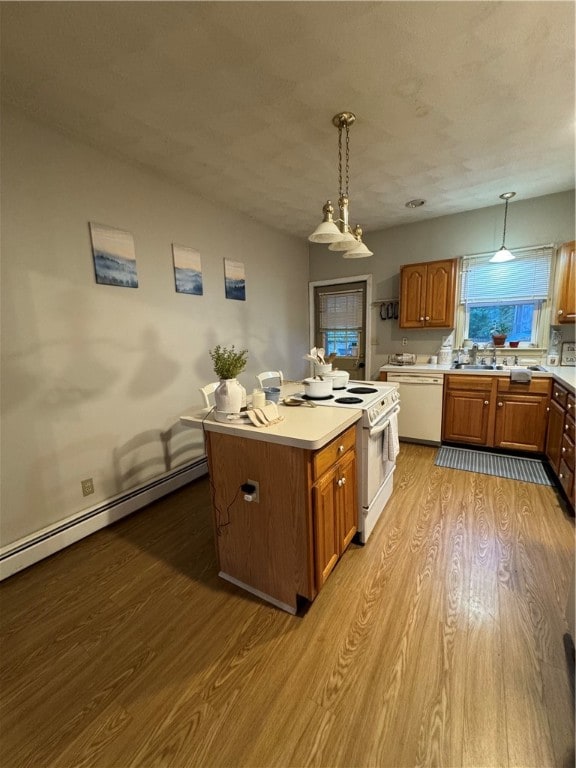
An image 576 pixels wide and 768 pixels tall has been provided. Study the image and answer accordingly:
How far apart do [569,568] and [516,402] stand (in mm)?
1724

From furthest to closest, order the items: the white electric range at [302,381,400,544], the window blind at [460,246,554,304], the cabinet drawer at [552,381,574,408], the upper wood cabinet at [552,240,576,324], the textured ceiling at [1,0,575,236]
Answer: the window blind at [460,246,554,304]
the upper wood cabinet at [552,240,576,324]
the cabinet drawer at [552,381,574,408]
the white electric range at [302,381,400,544]
the textured ceiling at [1,0,575,236]

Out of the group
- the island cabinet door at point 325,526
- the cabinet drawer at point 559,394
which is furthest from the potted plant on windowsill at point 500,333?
the island cabinet door at point 325,526

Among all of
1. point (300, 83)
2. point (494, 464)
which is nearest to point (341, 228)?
point (300, 83)

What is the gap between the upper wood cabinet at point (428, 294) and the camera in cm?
353

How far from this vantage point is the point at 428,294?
3.66 meters

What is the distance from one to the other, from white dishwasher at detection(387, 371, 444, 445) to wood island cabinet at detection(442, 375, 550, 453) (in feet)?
0.29

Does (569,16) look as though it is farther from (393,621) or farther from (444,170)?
(393,621)

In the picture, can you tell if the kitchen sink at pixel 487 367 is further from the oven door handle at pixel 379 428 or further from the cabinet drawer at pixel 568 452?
the oven door handle at pixel 379 428

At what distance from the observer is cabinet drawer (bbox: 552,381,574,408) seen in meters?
2.58

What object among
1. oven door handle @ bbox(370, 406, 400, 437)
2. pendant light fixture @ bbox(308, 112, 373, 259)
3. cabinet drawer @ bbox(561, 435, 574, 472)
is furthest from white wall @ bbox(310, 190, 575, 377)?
oven door handle @ bbox(370, 406, 400, 437)

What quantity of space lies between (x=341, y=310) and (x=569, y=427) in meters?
2.91

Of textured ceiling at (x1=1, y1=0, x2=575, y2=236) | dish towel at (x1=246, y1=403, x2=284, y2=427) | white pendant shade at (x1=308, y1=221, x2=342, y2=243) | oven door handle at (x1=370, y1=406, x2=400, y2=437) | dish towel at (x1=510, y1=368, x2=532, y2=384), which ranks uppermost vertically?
textured ceiling at (x1=1, y1=0, x2=575, y2=236)

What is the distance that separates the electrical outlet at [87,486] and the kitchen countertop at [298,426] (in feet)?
3.84

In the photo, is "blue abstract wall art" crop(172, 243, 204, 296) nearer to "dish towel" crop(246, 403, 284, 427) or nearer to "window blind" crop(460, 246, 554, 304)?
"dish towel" crop(246, 403, 284, 427)
